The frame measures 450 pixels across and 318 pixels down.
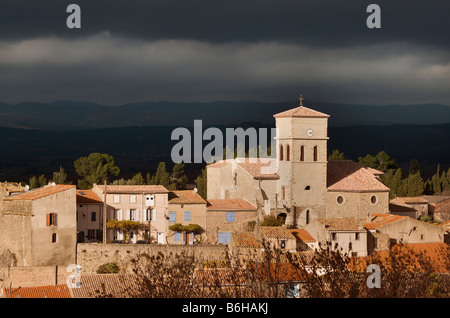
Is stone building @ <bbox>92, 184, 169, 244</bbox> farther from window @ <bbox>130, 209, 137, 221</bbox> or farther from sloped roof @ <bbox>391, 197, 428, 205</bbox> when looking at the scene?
sloped roof @ <bbox>391, 197, 428, 205</bbox>

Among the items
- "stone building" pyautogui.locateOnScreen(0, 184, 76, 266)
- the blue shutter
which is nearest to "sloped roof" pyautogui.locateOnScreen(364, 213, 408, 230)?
the blue shutter

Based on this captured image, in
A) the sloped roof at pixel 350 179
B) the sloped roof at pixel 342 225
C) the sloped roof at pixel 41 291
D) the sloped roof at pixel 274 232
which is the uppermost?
the sloped roof at pixel 350 179

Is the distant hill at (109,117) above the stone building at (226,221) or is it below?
above

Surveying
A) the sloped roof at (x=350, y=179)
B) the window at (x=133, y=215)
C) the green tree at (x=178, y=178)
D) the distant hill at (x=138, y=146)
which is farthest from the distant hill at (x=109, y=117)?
the window at (x=133, y=215)

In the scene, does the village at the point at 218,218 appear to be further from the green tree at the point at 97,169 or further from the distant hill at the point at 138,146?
the distant hill at the point at 138,146

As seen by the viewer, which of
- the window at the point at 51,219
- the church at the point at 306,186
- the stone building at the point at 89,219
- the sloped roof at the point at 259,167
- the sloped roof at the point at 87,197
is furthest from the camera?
the sloped roof at the point at 259,167

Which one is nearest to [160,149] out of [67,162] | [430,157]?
[67,162]

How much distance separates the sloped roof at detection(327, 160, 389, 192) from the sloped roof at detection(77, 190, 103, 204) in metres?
13.3

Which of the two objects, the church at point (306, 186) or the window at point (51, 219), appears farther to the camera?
the church at point (306, 186)

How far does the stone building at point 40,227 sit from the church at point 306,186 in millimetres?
11263

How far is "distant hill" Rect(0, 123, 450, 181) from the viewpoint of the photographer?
11903 cm

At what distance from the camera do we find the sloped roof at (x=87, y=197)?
38097 mm

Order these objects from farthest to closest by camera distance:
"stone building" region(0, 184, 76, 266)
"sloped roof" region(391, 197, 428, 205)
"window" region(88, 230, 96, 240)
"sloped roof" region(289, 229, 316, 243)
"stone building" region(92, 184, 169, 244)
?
"sloped roof" region(391, 197, 428, 205)
"stone building" region(92, 184, 169, 244)
"window" region(88, 230, 96, 240)
"sloped roof" region(289, 229, 316, 243)
"stone building" region(0, 184, 76, 266)
